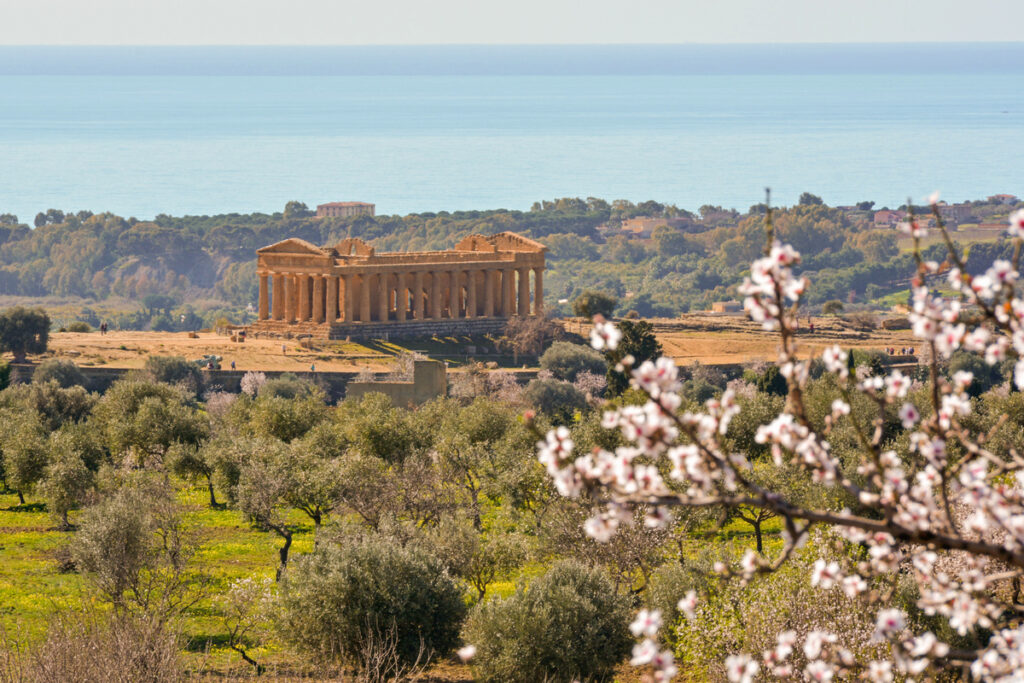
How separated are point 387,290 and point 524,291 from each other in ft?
32.2

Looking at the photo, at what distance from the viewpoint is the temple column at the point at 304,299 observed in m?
105

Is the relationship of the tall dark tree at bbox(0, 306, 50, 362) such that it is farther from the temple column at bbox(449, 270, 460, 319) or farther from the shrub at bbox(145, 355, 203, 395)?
the temple column at bbox(449, 270, 460, 319)

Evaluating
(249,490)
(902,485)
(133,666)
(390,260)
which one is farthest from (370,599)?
(390,260)

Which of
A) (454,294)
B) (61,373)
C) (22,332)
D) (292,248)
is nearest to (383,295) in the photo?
(454,294)

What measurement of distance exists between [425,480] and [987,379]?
57.2 meters

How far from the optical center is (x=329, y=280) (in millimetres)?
102750

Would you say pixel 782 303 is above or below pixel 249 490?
above

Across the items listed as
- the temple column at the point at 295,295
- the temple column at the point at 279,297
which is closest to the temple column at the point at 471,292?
the temple column at the point at 295,295

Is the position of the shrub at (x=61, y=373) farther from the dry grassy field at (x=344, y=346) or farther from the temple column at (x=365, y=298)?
the temple column at (x=365, y=298)

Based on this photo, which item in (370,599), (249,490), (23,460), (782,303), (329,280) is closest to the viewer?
(782,303)

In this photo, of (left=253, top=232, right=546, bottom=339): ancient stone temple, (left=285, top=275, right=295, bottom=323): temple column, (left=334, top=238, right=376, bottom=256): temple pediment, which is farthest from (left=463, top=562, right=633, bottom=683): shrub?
(left=334, top=238, right=376, bottom=256): temple pediment

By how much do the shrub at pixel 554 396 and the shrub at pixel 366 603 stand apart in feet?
140

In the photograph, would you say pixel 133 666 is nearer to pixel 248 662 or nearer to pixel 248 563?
pixel 248 662

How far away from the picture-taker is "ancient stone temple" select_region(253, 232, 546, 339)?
4048 inches
